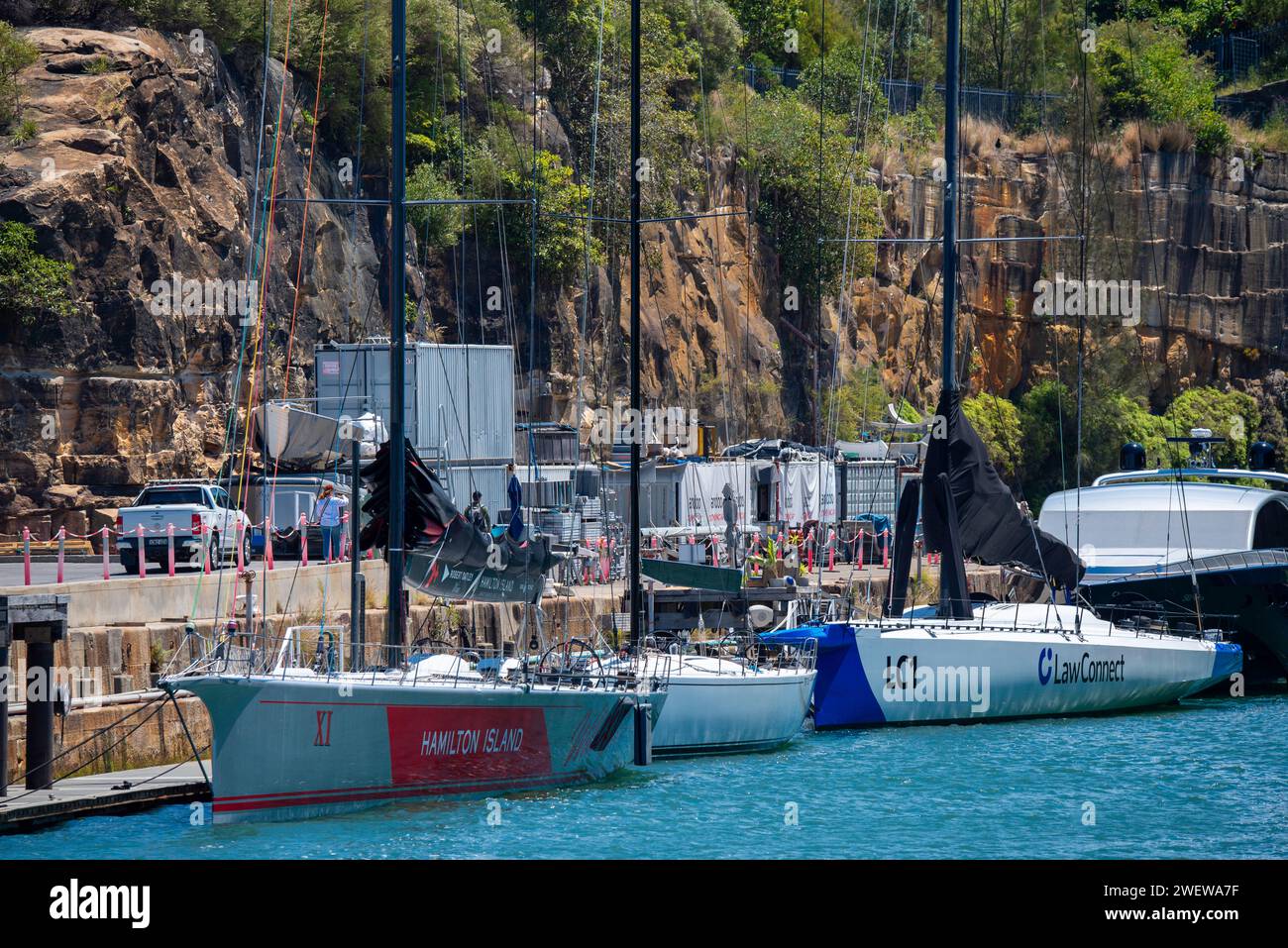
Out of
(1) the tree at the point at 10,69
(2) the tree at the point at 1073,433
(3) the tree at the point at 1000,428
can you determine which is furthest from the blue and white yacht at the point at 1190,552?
(2) the tree at the point at 1073,433

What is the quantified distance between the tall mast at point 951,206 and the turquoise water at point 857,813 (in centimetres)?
639

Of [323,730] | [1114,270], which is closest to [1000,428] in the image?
[1114,270]

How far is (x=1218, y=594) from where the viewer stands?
33688mm

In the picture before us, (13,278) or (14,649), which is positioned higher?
(13,278)

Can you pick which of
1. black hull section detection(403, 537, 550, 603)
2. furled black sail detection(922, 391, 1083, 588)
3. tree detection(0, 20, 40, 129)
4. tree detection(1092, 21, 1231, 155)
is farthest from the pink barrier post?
tree detection(1092, 21, 1231, 155)

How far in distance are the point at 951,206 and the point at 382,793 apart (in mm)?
15503

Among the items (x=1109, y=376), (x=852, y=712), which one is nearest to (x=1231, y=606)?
(x=852, y=712)

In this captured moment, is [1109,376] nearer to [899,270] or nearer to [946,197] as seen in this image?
[899,270]

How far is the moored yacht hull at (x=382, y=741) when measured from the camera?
18922 mm

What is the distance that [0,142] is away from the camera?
116ft

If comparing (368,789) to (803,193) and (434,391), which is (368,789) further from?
(803,193)

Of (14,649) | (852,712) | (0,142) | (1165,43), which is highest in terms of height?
(1165,43)

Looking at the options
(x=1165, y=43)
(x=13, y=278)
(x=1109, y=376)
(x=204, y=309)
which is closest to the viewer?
(x=13, y=278)

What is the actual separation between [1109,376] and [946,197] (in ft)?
131
